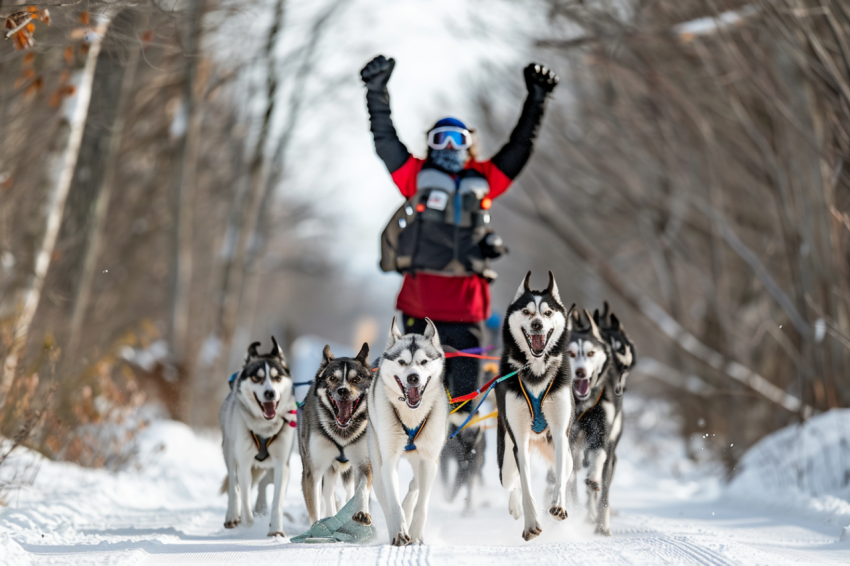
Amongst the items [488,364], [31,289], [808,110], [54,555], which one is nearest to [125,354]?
[31,289]

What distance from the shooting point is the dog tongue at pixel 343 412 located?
4.86 m

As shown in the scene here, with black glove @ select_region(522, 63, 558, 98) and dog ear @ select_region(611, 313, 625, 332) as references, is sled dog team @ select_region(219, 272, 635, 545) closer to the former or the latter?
dog ear @ select_region(611, 313, 625, 332)

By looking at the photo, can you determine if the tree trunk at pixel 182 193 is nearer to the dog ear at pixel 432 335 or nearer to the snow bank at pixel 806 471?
the snow bank at pixel 806 471

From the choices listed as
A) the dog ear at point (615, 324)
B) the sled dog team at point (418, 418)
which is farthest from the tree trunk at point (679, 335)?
the sled dog team at point (418, 418)

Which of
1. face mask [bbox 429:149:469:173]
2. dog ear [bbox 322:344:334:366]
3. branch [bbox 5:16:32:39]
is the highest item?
branch [bbox 5:16:32:39]

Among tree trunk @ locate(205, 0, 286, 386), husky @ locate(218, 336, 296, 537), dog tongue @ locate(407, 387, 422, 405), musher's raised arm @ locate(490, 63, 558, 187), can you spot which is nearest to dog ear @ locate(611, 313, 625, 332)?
musher's raised arm @ locate(490, 63, 558, 187)

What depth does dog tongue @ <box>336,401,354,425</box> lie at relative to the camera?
15.9 ft

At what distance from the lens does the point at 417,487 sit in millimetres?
4594

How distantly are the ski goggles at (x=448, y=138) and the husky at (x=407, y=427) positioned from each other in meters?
1.63

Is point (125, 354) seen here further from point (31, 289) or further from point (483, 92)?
point (483, 92)

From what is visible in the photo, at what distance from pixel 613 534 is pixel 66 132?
5.52 meters

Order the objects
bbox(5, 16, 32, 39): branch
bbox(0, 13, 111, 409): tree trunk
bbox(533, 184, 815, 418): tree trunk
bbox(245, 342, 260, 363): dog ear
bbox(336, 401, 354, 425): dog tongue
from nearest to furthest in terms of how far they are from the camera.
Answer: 1. bbox(5, 16, 32, 39): branch
2. bbox(336, 401, 354, 425): dog tongue
3. bbox(245, 342, 260, 363): dog ear
4. bbox(0, 13, 111, 409): tree trunk
5. bbox(533, 184, 815, 418): tree trunk

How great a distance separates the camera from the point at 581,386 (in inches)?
201

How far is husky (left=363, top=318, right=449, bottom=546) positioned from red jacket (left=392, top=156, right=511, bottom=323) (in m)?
1.10
